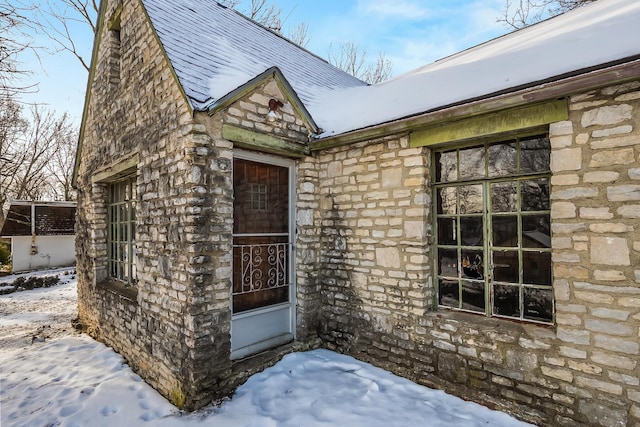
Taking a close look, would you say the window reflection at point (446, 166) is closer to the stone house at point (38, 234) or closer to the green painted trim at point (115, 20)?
the green painted trim at point (115, 20)

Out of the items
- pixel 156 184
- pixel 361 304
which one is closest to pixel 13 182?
pixel 156 184

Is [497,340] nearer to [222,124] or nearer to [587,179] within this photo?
[587,179]

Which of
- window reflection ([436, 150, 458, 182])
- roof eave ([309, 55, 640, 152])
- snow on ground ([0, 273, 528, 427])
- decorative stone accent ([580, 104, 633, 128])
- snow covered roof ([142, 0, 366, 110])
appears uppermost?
snow covered roof ([142, 0, 366, 110])

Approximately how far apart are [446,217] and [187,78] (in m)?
3.34

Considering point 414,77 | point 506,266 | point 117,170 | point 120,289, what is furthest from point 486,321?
point 117,170

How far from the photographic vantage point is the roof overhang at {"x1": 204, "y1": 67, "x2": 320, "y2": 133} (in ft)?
11.6

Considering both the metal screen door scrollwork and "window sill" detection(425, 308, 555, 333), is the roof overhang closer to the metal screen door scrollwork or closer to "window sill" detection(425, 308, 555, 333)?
the metal screen door scrollwork

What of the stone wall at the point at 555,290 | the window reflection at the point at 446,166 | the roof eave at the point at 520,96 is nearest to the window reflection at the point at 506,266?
the stone wall at the point at 555,290

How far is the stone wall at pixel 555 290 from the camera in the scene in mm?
2635

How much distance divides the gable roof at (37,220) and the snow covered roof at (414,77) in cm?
1557

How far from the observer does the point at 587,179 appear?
2.78 meters

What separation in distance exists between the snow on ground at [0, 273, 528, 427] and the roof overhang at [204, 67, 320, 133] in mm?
3048

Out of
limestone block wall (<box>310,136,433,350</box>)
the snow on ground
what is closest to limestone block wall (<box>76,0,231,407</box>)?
the snow on ground

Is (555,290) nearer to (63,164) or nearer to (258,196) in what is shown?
(258,196)
